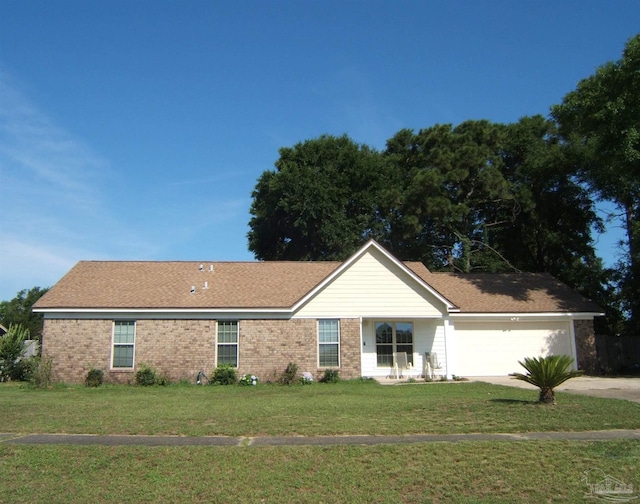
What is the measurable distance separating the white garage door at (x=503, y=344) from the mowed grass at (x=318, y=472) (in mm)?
15099

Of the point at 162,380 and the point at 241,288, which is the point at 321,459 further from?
the point at 241,288

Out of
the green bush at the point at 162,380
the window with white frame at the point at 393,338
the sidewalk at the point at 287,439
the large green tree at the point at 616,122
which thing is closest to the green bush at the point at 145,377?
the green bush at the point at 162,380

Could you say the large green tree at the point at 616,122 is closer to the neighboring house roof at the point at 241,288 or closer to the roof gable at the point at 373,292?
the neighboring house roof at the point at 241,288

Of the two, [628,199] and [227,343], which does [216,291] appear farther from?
[628,199]

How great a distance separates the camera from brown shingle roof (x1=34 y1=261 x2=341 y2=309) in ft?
71.6

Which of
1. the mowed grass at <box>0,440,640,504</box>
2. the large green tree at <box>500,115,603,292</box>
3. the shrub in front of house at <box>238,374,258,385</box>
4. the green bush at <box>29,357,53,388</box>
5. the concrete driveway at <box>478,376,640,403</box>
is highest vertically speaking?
the large green tree at <box>500,115,603,292</box>

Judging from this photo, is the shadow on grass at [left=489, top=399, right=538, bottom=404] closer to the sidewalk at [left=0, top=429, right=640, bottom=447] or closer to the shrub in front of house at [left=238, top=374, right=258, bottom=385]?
the sidewalk at [left=0, top=429, right=640, bottom=447]

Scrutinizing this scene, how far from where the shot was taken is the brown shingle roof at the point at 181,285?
21.8 m

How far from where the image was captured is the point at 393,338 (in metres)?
22.9

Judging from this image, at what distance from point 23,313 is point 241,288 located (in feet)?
187

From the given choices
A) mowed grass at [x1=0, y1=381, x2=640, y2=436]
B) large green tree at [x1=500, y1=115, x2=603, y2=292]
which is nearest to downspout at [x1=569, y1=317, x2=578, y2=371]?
mowed grass at [x1=0, y1=381, x2=640, y2=436]

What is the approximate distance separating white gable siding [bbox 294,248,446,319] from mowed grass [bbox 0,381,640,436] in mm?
4632

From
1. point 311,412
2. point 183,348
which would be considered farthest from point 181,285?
point 311,412

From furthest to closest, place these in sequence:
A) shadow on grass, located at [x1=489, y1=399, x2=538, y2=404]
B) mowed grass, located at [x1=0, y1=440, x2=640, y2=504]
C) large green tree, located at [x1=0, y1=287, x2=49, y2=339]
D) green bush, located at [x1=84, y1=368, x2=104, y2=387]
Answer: large green tree, located at [x1=0, y1=287, x2=49, y2=339], green bush, located at [x1=84, y1=368, x2=104, y2=387], shadow on grass, located at [x1=489, y1=399, x2=538, y2=404], mowed grass, located at [x1=0, y1=440, x2=640, y2=504]
